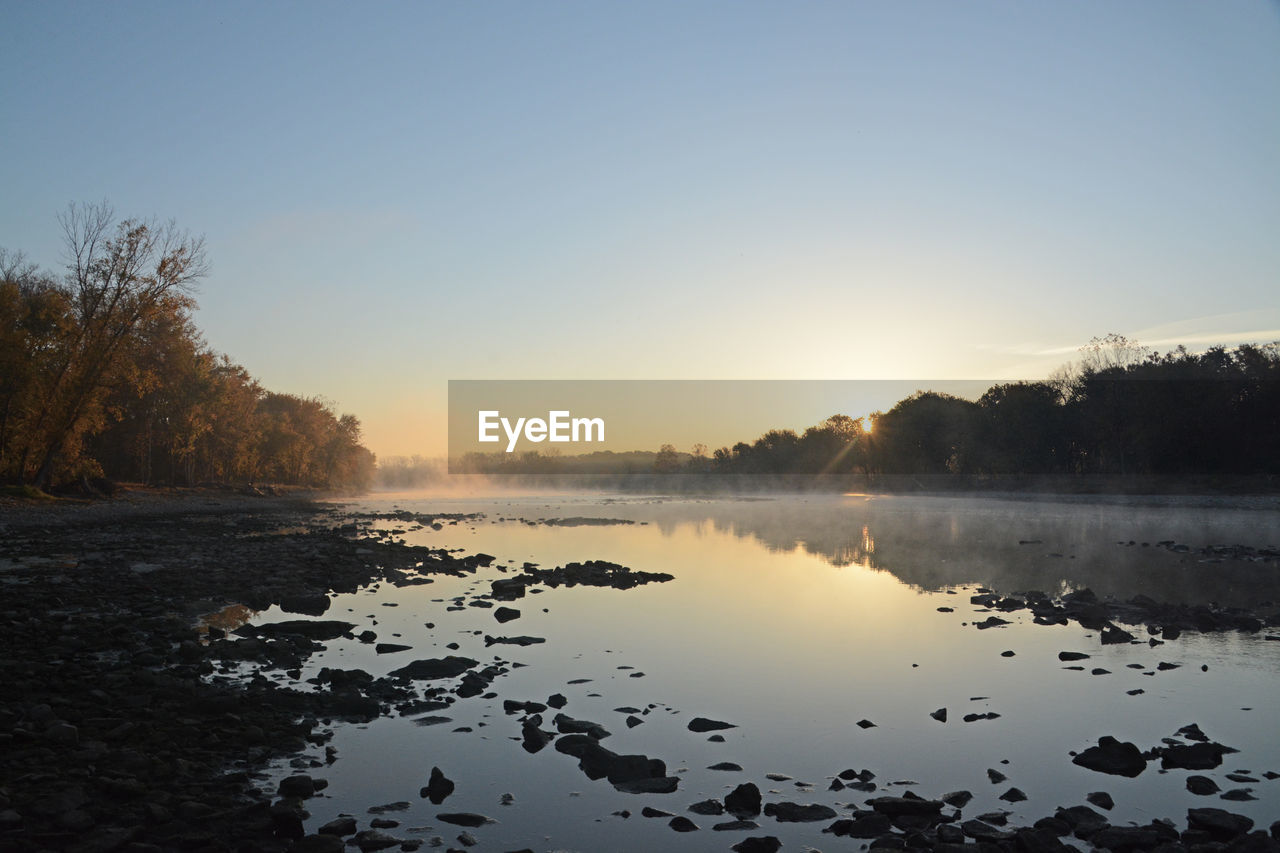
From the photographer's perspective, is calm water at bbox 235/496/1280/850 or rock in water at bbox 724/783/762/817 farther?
calm water at bbox 235/496/1280/850

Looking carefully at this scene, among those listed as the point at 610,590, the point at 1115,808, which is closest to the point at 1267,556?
the point at 610,590

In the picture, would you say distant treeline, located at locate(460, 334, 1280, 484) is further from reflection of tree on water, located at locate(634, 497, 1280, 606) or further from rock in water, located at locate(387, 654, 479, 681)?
rock in water, located at locate(387, 654, 479, 681)

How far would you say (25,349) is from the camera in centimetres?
5000

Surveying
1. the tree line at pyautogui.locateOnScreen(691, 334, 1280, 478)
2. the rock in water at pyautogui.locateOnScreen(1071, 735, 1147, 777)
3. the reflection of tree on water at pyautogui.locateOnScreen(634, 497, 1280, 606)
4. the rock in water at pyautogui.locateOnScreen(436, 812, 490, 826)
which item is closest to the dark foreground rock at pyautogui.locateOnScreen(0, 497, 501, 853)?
the rock in water at pyautogui.locateOnScreen(436, 812, 490, 826)

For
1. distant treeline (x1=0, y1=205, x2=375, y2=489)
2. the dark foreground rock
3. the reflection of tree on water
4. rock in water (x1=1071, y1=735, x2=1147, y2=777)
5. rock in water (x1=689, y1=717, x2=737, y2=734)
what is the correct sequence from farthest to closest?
1. distant treeline (x1=0, y1=205, x2=375, y2=489)
2. the reflection of tree on water
3. rock in water (x1=689, y1=717, x2=737, y2=734)
4. rock in water (x1=1071, y1=735, x2=1147, y2=777)
5. the dark foreground rock

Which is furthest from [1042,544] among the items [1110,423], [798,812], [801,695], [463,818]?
[1110,423]

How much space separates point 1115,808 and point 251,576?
21557 mm

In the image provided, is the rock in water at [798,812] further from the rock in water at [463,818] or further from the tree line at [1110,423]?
the tree line at [1110,423]

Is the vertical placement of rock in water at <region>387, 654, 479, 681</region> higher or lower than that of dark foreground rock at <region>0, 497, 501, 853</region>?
lower

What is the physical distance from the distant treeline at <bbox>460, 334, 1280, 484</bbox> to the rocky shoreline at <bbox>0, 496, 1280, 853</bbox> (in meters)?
76.4

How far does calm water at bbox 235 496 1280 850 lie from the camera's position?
8750 millimetres

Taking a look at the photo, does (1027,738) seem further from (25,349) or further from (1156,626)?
(25,349)

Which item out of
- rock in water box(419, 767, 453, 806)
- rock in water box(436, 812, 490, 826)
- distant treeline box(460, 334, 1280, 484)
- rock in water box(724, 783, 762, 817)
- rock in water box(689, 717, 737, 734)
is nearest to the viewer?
rock in water box(436, 812, 490, 826)

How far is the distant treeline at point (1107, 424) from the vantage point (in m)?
83.3
